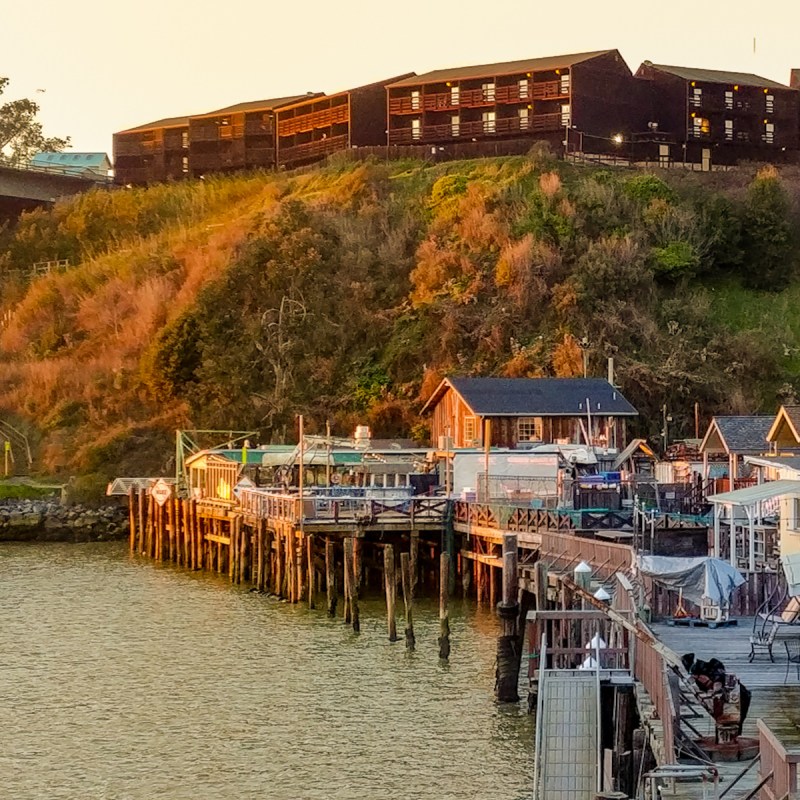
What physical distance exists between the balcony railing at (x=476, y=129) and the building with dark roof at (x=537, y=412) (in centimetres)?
3718

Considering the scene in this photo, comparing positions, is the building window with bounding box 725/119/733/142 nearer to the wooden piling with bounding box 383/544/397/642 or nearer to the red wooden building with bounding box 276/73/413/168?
the red wooden building with bounding box 276/73/413/168

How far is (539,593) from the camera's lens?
33.6 meters

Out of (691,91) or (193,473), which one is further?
(691,91)

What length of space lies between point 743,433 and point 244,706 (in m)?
24.5

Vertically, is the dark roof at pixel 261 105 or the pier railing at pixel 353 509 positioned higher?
the dark roof at pixel 261 105

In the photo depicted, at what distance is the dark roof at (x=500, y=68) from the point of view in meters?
100

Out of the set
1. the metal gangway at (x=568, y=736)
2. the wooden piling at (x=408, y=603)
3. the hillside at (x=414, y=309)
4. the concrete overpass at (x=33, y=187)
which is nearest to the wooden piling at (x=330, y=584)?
the wooden piling at (x=408, y=603)

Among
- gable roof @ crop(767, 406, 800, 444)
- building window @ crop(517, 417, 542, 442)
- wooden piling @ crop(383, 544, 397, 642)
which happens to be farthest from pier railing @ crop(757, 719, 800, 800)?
building window @ crop(517, 417, 542, 442)

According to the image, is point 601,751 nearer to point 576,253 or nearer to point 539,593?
point 539,593

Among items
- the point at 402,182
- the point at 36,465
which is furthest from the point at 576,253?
the point at 36,465

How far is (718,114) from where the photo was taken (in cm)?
10394

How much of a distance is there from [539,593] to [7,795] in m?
12.2

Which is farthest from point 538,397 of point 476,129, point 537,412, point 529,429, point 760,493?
point 476,129

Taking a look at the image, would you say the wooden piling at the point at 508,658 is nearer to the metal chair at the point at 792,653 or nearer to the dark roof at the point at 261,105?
the metal chair at the point at 792,653
